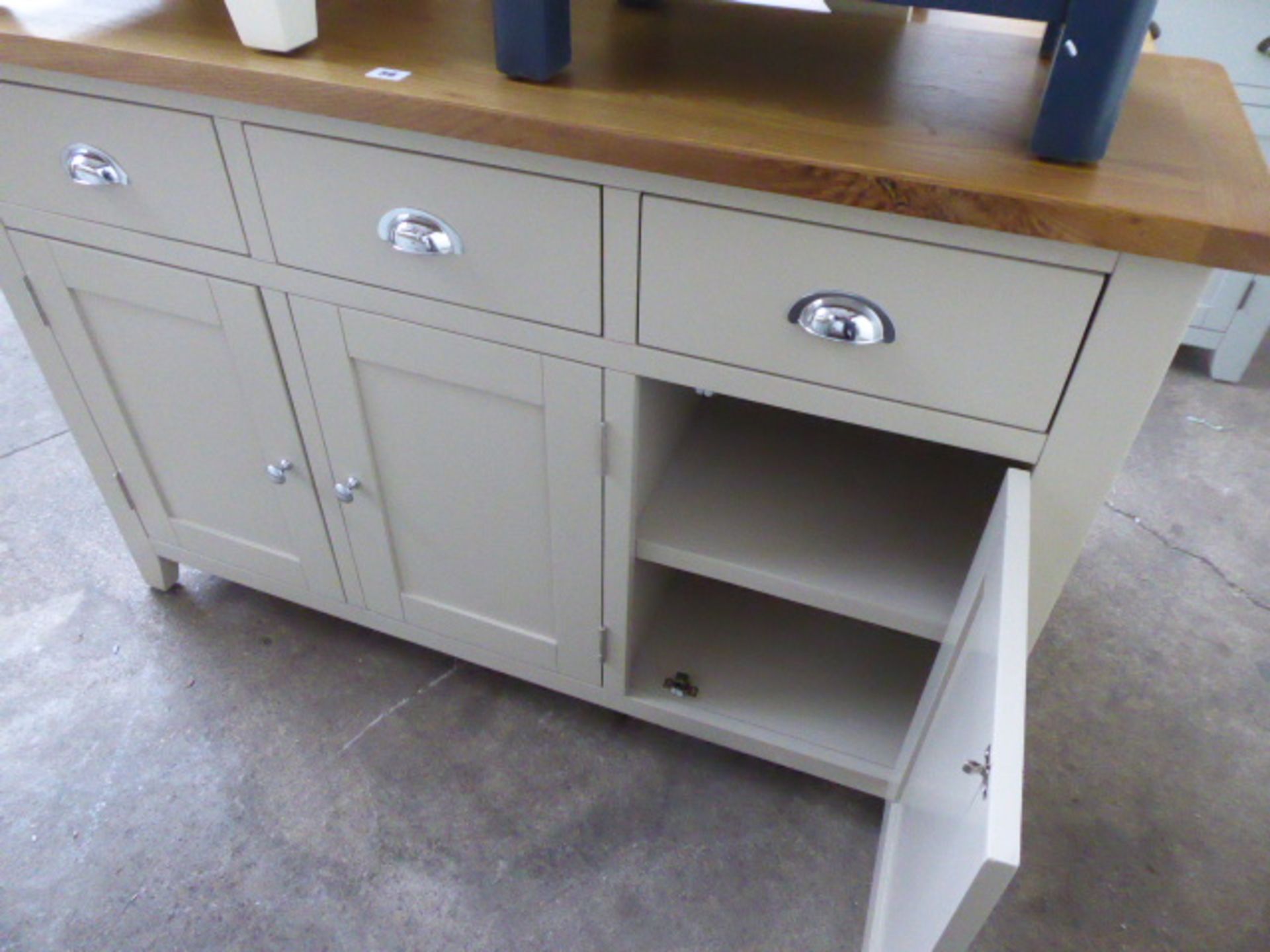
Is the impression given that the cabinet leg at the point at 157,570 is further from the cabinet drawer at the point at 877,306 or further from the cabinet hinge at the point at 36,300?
the cabinet drawer at the point at 877,306

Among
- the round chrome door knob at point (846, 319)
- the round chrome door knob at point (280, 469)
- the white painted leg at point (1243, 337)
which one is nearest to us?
the round chrome door knob at point (846, 319)

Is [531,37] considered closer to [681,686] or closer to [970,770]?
[970,770]

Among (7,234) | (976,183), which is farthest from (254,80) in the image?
(976,183)

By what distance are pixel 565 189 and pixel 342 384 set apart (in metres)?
0.38

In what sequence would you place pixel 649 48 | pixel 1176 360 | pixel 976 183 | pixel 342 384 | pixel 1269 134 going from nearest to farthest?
1. pixel 976 183
2. pixel 649 48
3. pixel 342 384
4. pixel 1269 134
5. pixel 1176 360

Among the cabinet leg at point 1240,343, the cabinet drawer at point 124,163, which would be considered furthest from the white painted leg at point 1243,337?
the cabinet drawer at point 124,163

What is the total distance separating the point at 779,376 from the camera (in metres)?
0.81

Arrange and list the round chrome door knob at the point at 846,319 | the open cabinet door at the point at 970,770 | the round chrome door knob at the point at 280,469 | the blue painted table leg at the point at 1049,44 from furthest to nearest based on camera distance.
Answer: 1. the round chrome door knob at the point at 280,469
2. the blue painted table leg at the point at 1049,44
3. the round chrome door knob at the point at 846,319
4. the open cabinet door at the point at 970,770

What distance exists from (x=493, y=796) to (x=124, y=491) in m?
0.68

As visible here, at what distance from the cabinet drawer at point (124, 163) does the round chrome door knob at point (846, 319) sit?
0.58 meters

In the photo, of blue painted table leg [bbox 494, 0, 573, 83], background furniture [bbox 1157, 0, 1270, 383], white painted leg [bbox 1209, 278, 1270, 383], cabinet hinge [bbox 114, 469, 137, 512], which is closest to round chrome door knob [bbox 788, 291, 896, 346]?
blue painted table leg [bbox 494, 0, 573, 83]

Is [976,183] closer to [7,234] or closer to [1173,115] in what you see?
[1173,115]

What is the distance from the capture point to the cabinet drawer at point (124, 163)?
2.92 feet

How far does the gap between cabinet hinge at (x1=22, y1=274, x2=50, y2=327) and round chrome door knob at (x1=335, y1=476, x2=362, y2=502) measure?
409 mm
